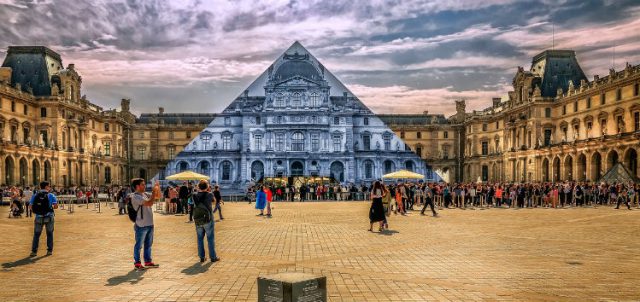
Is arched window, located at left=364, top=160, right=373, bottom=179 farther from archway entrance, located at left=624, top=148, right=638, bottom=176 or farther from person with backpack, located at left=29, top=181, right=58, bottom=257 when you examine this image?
person with backpack, located at left=29, top=181, right=58, bottom=257

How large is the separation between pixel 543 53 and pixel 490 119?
10.5 m

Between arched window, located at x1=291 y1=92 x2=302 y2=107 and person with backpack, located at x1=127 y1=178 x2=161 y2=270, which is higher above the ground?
arched window, located at x1=291 y1=92 x2=302 y2=107

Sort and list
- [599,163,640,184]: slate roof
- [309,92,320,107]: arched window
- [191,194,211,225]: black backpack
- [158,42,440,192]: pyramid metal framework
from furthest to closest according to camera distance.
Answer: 1. [309,92,320,107]: arched window
2. [158,42,440,192]: pyramid metal framework
3. [599,163,640,184]: slate roof
4. [191,194,211,225]: black backpack

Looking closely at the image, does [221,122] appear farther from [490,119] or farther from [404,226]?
[490,119]

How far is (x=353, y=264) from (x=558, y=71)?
53.6 metres

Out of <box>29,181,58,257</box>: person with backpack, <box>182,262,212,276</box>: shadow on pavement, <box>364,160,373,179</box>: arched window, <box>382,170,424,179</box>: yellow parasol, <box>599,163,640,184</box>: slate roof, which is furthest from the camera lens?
<box>364,160,373,179</box>: arched window

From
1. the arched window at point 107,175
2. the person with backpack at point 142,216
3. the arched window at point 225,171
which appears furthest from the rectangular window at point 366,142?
the arched window at point 107,175

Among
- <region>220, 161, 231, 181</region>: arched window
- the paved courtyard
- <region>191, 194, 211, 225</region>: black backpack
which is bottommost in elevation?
the paved courtyard

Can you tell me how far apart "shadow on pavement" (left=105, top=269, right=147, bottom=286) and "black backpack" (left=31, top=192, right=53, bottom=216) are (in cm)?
332

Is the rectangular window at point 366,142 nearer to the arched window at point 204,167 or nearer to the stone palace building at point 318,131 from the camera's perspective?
the stone palace building at point 318,131

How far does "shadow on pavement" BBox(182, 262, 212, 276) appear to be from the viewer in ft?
28.1

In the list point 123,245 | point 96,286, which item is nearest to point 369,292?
point 96,286

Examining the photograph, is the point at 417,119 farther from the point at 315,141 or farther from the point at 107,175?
the point at 107,175

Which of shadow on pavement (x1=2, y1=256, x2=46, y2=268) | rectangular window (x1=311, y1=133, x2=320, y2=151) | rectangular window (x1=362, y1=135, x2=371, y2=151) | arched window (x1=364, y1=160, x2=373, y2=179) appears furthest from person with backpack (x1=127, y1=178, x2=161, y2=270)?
rectangular window (x1=311, y1=133, x2=320, y2=151)
